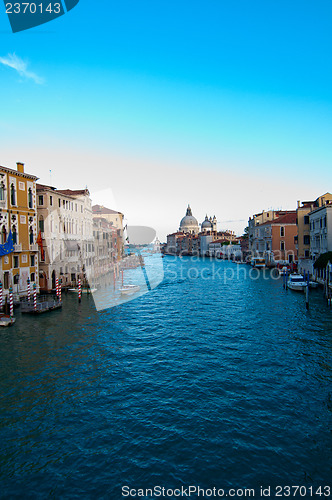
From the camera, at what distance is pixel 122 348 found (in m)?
18.0

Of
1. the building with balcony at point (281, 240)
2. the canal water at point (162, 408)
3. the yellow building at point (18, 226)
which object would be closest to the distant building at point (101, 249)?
the yellow building at point (18, 226)

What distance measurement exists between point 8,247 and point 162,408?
67.9 ft

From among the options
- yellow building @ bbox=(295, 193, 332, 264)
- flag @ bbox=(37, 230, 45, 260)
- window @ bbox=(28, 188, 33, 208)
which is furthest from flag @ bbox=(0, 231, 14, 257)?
yellow building @ bbox=(295, 193, 332, 264)

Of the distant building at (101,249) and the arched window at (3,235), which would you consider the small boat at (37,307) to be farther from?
the distant building at (101,249)

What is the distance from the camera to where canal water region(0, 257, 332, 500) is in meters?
8.52

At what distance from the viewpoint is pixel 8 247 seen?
27156mm

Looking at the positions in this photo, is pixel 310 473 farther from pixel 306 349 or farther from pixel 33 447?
pixel 306 349

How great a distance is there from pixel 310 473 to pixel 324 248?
32.1 meters

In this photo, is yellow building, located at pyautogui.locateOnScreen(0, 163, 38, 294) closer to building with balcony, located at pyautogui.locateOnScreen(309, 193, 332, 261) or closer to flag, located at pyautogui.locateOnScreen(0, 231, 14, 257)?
flag, located at pyautogui.locateOnScreen(0, 231, 14, 257)

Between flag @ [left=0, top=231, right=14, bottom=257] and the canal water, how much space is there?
7349mm

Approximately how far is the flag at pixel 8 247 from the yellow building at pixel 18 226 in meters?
0.48

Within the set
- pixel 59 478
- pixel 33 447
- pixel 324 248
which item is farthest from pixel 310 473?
pixel 324 248

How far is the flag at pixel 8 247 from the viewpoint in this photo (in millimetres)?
26562

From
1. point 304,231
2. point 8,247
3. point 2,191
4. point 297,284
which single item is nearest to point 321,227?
point 297,284
